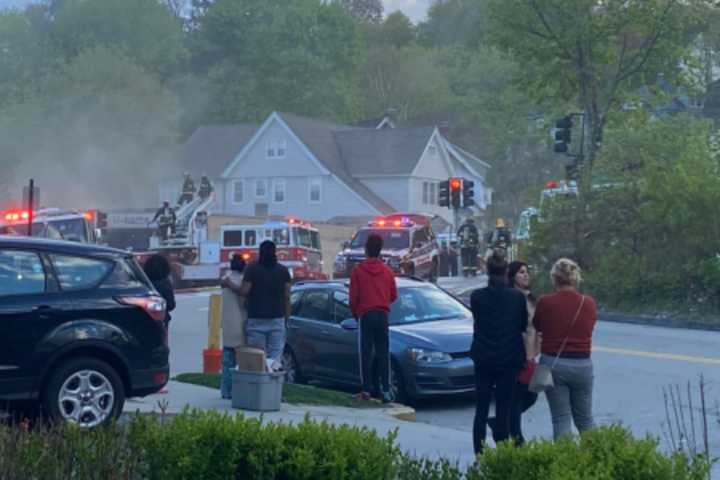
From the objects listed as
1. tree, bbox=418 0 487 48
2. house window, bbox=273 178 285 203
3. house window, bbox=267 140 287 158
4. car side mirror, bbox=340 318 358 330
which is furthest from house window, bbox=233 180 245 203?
car side mirror, bbox=340 318 358 330

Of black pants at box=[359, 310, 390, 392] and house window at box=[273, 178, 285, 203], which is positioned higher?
house window at box=[273, 178, 285, 203]

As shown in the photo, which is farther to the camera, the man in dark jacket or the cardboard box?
the cardboard box

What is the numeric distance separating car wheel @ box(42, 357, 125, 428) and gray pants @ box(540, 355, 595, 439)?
148 inches

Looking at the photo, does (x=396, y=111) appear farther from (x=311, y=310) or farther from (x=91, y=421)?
(x=91, y=421)

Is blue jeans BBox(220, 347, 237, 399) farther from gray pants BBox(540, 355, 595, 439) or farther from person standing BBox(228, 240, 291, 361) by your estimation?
gray pants BBox(540, 355, 595, 439)

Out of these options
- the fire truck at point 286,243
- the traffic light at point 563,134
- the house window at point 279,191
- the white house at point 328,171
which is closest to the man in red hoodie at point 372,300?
the traffic light at point 563,134

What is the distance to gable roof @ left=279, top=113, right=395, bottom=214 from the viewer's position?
2552 inches

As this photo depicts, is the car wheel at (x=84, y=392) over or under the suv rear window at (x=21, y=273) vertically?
under

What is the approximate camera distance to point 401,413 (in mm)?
13594

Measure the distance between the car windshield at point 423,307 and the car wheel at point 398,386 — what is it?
0.81 meters

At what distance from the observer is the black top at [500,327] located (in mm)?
10016

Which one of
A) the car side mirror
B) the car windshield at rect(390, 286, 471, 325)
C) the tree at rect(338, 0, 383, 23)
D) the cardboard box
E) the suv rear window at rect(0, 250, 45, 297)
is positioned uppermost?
the tree at rect(338, 0, 383, 23)

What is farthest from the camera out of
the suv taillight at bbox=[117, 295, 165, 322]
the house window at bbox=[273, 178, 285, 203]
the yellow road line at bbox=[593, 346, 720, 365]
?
the house window at bbox=[273, 178, 285, 203]

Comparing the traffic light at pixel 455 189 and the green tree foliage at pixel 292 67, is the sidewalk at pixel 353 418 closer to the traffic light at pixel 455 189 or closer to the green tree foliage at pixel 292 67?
the traffic light at pixel 455 189
